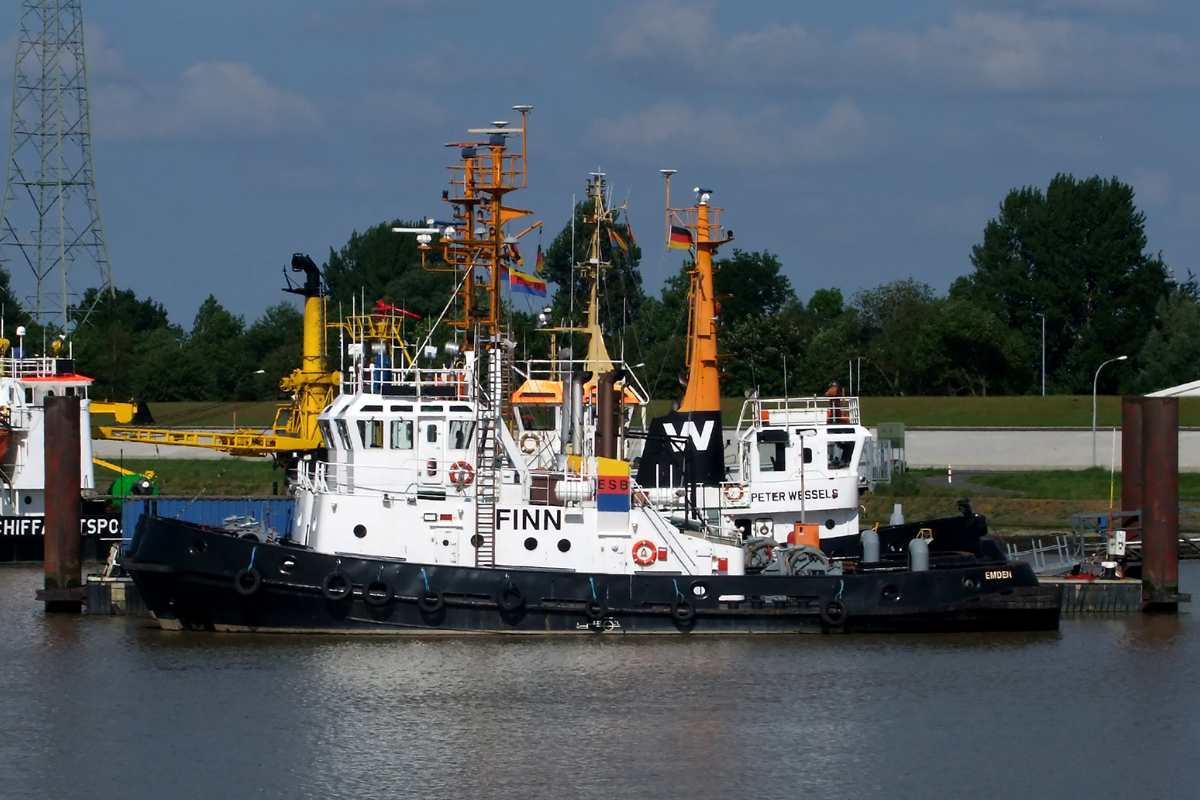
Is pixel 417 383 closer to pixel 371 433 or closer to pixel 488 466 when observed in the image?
pixel 371 433

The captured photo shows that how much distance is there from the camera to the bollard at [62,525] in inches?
987

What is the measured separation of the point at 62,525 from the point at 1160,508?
17.1m

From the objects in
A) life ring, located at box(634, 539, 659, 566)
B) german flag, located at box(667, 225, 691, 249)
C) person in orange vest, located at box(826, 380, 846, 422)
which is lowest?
life ring, located at box(634, 539, 659, 566)

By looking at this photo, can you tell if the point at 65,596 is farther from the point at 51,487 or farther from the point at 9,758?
the point at 9,758

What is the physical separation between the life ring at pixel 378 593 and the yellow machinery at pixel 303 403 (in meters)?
17.8

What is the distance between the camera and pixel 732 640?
22750mm

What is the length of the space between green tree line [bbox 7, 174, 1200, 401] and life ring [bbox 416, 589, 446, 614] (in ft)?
135

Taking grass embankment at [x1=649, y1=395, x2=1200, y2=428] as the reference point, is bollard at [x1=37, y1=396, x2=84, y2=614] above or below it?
below

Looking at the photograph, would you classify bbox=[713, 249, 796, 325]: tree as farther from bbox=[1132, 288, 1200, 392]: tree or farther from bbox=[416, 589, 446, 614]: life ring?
bbox=[416, 589, 446, 614]: life ring

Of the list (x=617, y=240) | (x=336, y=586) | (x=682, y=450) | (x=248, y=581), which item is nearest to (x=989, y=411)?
(x=617, y=240)

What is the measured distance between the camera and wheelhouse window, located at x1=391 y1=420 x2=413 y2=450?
23.6m

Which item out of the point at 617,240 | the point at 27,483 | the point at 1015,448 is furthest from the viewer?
the point at 1015,448

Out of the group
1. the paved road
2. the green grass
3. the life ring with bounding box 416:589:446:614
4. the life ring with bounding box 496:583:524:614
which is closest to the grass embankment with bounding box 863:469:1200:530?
the paved road

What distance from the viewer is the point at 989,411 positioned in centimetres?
6072
